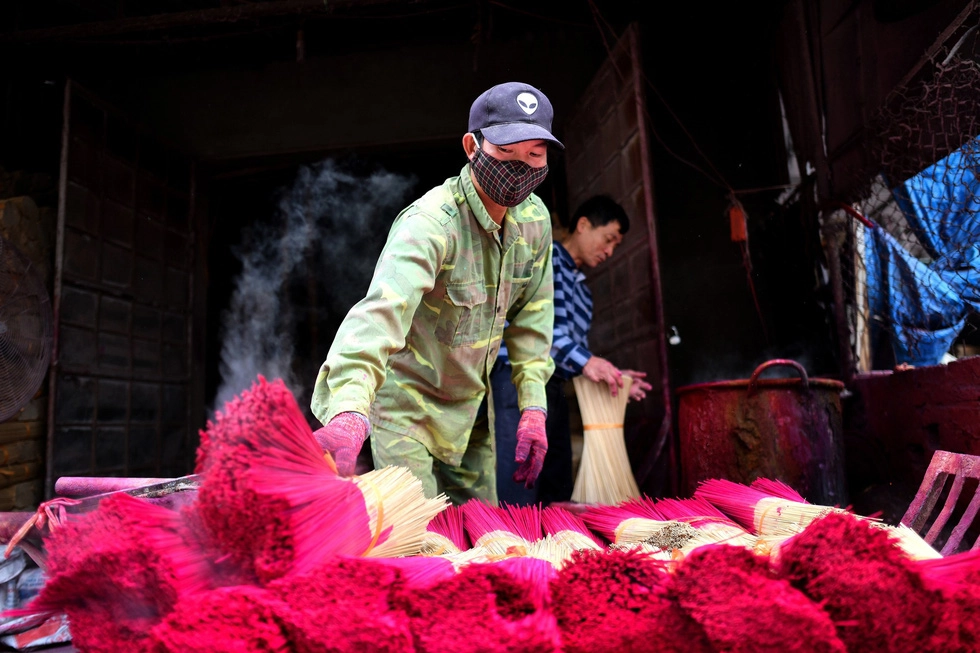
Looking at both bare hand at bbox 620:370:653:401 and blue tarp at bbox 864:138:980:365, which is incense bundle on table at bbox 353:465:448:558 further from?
blue tarp at bbox 864:138:980:365

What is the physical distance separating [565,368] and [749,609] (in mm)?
2676

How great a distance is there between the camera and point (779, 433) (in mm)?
2982

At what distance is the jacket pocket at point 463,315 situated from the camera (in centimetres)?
227

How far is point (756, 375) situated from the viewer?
2951 millimetres

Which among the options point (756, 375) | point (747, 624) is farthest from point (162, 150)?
point (747, 624)

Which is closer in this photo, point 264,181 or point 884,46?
point 884,46

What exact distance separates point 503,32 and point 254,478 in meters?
4.78

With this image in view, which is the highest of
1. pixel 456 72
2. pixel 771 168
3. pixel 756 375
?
pixel 456 72

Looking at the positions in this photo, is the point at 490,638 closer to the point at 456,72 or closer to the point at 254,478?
the point at 254,478

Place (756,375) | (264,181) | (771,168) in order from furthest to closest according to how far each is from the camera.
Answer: (264,181) < (771,168) < (756,375)

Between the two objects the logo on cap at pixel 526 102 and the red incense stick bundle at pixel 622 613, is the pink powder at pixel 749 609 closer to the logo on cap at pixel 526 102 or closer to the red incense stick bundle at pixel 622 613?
the red incense stick bundle at pixel 622 613

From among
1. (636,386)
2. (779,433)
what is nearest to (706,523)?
(779,433)

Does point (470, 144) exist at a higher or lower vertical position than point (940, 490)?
higher

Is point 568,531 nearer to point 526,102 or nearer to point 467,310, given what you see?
point 467,310
